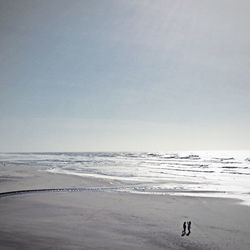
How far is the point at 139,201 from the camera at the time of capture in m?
20.5

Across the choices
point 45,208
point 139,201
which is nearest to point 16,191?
point 45,208

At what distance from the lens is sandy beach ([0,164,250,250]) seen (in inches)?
428

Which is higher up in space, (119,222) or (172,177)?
(172,177)

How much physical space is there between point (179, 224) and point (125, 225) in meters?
2.30

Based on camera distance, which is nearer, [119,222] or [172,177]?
[119,222]

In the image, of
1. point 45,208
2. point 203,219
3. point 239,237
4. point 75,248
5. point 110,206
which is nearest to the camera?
point 75,248

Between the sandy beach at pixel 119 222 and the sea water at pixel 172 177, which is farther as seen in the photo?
the sea water at pixel 172 177

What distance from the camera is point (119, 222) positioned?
46.6 ft

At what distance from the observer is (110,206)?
1839 centimetres

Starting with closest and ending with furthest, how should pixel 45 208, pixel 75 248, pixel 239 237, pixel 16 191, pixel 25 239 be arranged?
pixel 75 248
pixel 25 239
pixel 239 237
pixel 45 208
pixel 16 191

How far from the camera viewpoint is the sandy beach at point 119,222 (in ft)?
35.7

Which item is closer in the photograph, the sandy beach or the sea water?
the sandy beach

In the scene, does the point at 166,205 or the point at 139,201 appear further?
the point at 139,201

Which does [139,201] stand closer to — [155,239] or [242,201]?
[242,201]
